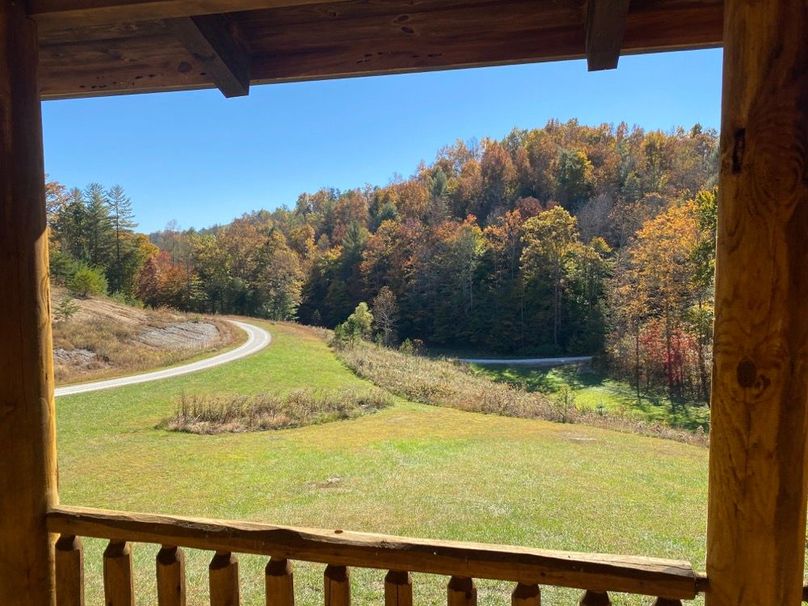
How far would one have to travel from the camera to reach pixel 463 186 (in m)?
35.4

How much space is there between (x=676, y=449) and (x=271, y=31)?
33.2ft

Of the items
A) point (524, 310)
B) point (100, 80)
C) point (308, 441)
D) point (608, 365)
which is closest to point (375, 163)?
point (524, 310)

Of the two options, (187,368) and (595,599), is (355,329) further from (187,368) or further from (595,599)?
(595,599)

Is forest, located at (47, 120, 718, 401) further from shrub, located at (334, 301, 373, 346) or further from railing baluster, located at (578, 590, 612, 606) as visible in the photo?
railing baluster, located at (578, 590, 612, 606)

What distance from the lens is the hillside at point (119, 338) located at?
15.2 metres

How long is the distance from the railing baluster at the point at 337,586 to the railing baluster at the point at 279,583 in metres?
0.09

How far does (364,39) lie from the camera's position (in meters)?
1.40

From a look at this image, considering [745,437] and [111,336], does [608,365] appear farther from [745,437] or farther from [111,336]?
[745,437]

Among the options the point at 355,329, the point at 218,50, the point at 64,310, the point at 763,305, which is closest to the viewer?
the point at 763,305

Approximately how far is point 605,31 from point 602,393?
18.0 metres

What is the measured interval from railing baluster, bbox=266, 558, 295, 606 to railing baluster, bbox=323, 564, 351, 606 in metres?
0.09

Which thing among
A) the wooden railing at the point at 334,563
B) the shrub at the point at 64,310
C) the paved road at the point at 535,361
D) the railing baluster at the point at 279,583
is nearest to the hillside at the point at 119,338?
the shrub at the point at 64,310

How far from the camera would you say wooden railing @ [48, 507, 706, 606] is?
937 millimetres

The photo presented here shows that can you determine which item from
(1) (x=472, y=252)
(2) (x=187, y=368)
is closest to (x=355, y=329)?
(2) (x=187, y=368)
